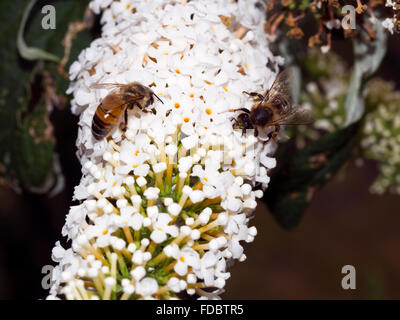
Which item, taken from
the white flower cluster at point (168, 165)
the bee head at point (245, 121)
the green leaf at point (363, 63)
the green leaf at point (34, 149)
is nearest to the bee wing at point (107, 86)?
the white flower cluster at point (168, 165)

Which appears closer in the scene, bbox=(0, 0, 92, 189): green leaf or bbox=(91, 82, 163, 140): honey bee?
bbox=(91, 82, 163, 140): honey bee

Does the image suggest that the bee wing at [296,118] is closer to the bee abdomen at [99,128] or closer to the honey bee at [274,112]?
the honey bee at [274,112]

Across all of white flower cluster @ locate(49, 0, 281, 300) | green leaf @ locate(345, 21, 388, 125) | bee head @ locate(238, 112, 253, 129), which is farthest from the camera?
green leaf @ locate(345, 21, 388, 125)

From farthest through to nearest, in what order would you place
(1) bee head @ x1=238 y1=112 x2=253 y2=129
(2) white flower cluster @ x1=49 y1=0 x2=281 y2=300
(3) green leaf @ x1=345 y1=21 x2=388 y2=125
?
(3) green leaf @ x1=345 y1=21 x2=388 y2=125
(1) bee head @ x1=238 y1=112 x2=253 y2=129
(2) white flower cluster @ x1=49 y1=0 x2=281 y2=300

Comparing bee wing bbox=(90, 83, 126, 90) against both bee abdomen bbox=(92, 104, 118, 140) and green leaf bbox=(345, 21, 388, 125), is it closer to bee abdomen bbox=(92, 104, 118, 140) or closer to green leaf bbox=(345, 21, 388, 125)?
bee abdomen bbox=(92, 104, 118, 140)

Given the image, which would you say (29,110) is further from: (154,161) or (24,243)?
(24,243)

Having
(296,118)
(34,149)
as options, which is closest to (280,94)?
(296,118)

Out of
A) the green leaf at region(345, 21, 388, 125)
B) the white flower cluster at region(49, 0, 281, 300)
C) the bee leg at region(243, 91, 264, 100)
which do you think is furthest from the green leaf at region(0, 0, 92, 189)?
the green leaf at region(345, 21, 388, 125)
